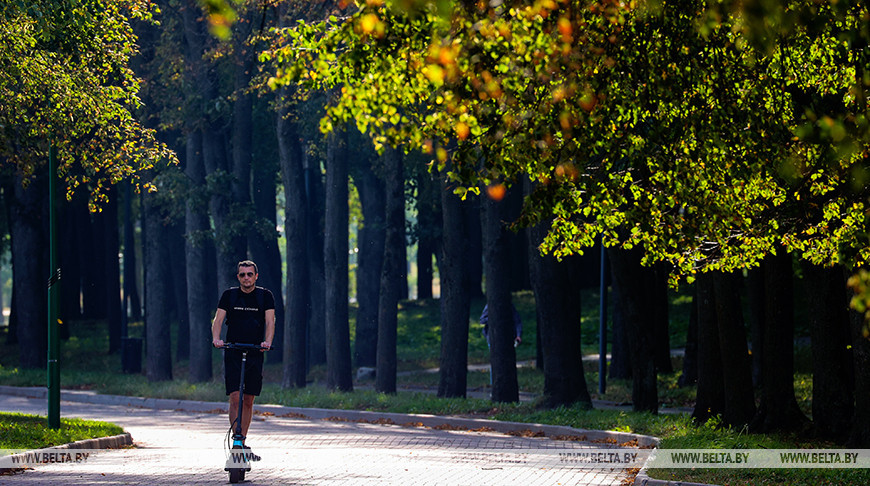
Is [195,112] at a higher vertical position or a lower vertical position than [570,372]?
higher

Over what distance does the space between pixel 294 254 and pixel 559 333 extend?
30.0 feet

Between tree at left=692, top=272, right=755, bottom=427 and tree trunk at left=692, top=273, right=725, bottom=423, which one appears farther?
tree trunk at left=692, top=273, right=725, bottom=423

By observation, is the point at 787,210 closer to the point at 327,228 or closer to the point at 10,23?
the point at 10,23

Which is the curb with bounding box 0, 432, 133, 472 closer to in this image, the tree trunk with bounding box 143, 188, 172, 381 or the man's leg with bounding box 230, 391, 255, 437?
the man's leg with bounding box 230, 391, 255, 437

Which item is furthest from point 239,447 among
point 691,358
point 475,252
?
point 475,252

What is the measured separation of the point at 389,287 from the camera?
963 inches

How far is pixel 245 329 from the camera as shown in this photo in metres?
11.1

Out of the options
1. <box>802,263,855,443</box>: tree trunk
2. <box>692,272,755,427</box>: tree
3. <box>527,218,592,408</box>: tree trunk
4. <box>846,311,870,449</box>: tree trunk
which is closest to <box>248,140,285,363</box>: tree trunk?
<box>527,218,592,408</box>: tree trunk

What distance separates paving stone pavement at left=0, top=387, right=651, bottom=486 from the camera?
11.3m

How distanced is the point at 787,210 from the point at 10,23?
917cm

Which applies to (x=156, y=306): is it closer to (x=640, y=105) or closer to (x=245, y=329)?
(x=245, y=329)

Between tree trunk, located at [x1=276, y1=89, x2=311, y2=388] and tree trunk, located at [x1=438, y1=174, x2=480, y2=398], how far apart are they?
16.0ft

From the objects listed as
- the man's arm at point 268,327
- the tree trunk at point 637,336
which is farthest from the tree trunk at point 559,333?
the man's arm at point 268,327

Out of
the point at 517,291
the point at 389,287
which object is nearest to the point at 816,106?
the point at 389,287
